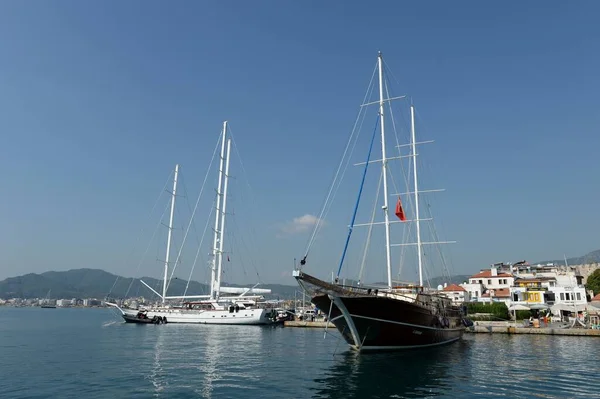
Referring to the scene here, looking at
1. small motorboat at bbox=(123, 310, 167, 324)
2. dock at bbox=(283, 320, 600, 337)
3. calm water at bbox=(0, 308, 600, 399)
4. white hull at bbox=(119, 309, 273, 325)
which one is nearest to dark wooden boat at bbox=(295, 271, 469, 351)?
calm water at bbox=(0, 308, 600, 399)

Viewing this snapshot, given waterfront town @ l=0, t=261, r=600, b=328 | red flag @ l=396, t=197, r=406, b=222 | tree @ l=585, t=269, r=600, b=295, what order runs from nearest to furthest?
red flag @ l=396, t=197, r=406, b=222, waterfront town @ l=0, t=261, r=600, b=328, tree @ l=585, t=269, r=600, b=295

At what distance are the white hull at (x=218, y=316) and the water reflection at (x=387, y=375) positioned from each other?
3809 cm

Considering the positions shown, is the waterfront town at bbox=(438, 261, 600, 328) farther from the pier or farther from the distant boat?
the distant boat

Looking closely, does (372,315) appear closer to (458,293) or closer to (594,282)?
(458,293)

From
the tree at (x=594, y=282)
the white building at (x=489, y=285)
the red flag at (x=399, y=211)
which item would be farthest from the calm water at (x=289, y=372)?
the tree at (x=594, y=282)

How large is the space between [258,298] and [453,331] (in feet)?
140

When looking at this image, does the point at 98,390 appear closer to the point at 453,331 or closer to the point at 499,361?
the point at 499,361

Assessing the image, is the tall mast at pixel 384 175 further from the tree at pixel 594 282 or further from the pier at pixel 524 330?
the tree at pixel 594 282

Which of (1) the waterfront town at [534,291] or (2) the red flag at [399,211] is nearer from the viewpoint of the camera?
(2) the red flag at [399,211]

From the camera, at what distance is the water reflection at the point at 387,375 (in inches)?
710

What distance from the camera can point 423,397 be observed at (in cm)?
1722

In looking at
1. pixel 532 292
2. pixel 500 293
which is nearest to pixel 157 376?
pixel 532 292

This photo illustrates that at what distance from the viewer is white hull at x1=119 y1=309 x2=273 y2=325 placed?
217 feet

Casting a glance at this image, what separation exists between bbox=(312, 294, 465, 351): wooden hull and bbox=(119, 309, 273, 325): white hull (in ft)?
128
